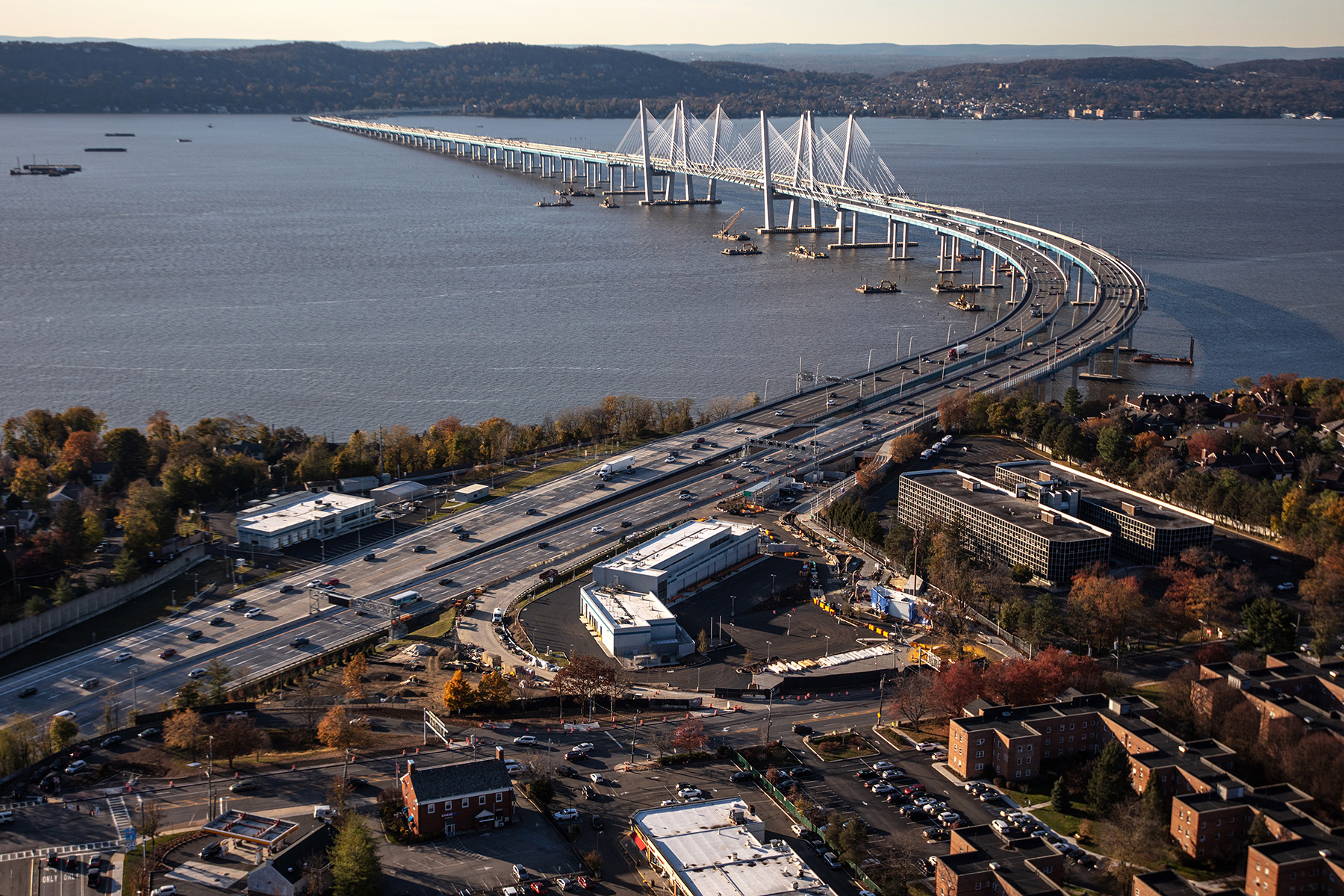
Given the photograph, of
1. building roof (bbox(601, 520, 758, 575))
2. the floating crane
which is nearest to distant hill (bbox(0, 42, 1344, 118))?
the floating crane

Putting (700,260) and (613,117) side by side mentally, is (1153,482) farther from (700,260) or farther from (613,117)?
(613,117)

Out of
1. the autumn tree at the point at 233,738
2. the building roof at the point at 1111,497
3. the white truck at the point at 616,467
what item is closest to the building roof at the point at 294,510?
the white truck at the point at 616,467

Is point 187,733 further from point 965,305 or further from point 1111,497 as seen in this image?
point 965,305

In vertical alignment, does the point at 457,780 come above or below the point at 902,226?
below

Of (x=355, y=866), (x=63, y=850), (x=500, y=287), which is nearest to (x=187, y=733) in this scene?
(x=63, y=850)

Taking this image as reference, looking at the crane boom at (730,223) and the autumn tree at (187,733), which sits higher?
the crane boom at (730,223)

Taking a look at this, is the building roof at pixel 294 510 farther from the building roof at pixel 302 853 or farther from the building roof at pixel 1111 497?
the building roof at pixel 1111 497

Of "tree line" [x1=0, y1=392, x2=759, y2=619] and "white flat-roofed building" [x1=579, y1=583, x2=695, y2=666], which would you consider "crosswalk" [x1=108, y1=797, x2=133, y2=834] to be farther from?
"tree line" [x1=0, y1=392, x2=759, y2=619]

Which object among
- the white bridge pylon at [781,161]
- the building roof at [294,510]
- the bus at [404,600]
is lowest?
the bus at [404,600]
